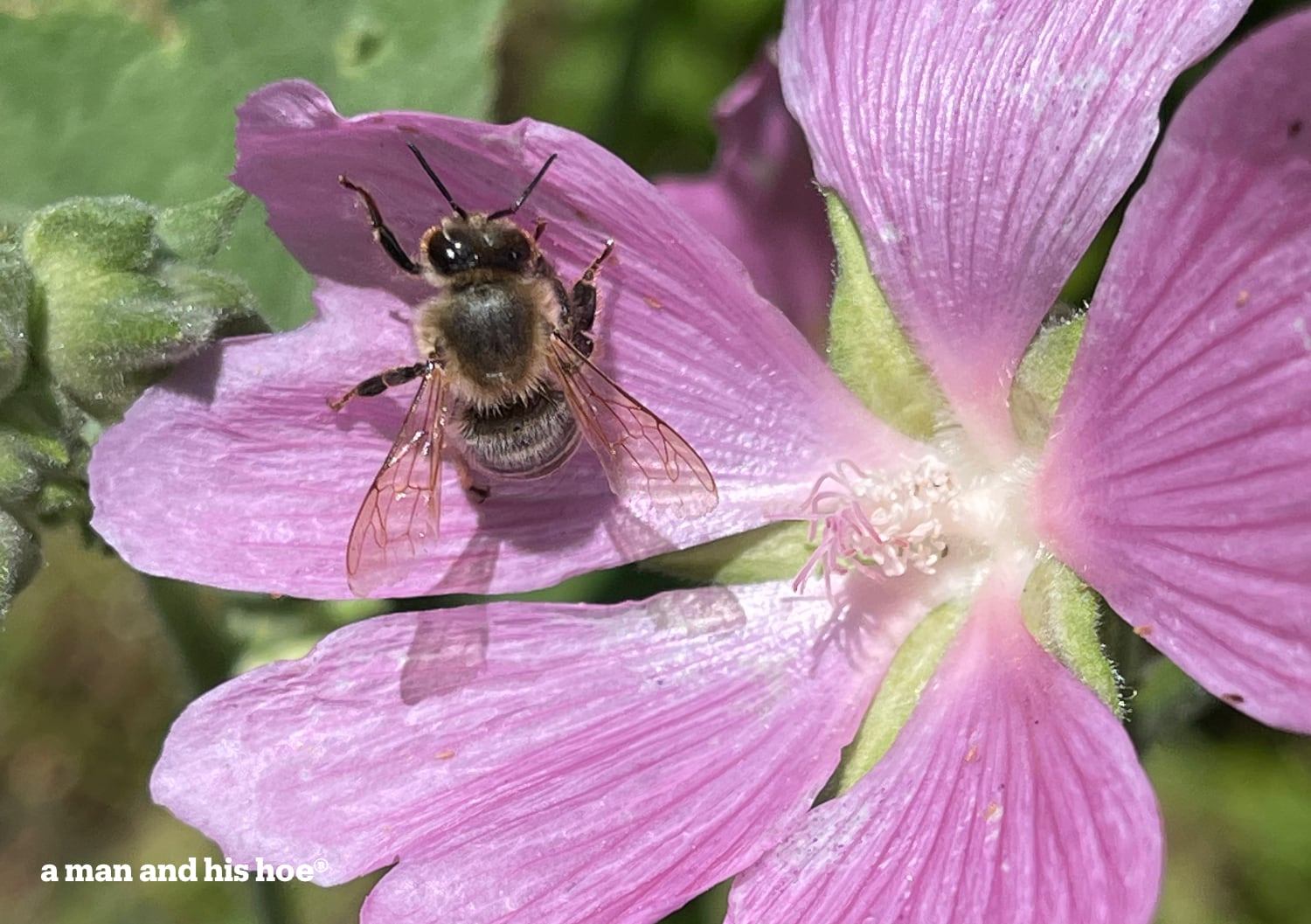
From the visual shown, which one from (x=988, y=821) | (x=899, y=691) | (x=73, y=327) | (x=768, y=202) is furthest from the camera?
(x=768, y=202)

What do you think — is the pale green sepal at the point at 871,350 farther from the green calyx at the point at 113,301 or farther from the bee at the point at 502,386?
the green calyx at the point at 113,301

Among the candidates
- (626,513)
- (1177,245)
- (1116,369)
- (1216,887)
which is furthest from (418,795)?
(1216,887)

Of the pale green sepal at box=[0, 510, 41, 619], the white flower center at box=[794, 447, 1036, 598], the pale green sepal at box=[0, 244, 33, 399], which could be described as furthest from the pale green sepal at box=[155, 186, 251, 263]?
the white flower center at box=[794, 447, 1036, 598]

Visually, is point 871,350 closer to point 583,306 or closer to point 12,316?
point 583,306

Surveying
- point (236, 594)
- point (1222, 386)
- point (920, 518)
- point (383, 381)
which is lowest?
point (236, 594)

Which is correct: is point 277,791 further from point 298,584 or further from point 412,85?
point 412,85

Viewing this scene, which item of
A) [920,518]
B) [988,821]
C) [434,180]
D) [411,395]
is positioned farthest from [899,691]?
[434,180]
